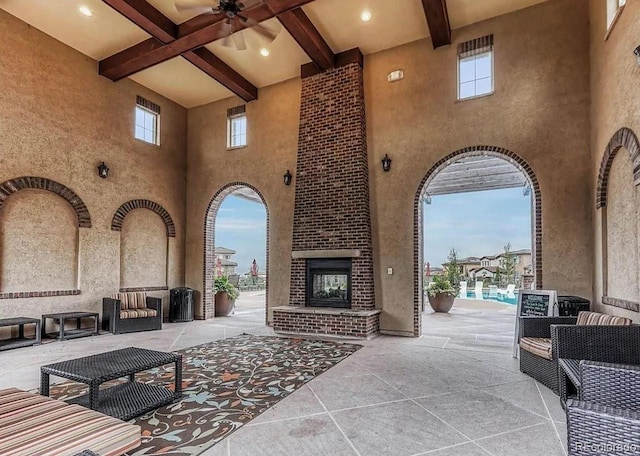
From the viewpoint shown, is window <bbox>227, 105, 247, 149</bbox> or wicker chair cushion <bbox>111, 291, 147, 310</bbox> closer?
wicker chair cushion <bbox>111, 291, 147, 310</bbox>

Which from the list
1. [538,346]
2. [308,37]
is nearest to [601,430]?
[538,346]

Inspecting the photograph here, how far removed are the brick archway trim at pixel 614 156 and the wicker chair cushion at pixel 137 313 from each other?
7712 millimetres

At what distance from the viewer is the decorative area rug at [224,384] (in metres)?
2.78

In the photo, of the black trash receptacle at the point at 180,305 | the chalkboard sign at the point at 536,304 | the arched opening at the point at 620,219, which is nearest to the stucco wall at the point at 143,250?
the black trash receptacle at the point at 180,305

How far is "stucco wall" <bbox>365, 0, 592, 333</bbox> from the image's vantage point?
5547 mm

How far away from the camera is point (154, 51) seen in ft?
21.7

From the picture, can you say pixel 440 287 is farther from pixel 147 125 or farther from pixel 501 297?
pixel 147 125

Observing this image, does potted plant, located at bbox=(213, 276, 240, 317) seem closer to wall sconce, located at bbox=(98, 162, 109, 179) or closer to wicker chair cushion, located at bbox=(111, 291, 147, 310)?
wicker chair cushion, located at bbox=(111, 291, 147, 310)

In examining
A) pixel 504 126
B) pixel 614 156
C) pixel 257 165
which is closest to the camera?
pixel 614 156

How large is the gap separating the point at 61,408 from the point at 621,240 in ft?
18.1

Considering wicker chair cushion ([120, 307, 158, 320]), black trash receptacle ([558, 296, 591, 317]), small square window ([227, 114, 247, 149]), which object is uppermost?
small square window ([227, 114, 247, 149])

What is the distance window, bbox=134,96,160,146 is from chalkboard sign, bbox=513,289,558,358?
8.00 m

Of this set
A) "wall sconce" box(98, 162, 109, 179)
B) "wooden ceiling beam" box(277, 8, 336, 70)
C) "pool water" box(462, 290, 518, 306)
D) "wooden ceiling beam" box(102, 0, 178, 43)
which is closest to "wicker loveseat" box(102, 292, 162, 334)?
"wall sconce" box(98, 162, 109, 179)

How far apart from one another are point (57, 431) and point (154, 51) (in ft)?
21.4
